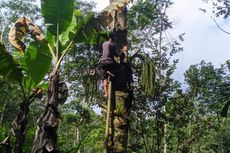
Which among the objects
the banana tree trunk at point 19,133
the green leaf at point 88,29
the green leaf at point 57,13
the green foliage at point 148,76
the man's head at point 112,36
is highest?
the green leaf at point 57,13

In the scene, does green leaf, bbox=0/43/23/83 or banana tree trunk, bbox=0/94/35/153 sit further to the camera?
green leaf, bbox=0/43/23/83

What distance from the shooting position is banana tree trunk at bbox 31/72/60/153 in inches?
227

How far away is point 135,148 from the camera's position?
11578mm

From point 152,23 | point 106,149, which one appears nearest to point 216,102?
point 106,149

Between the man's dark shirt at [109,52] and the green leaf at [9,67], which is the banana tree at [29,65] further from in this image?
the man's dark shirt at [109,52]

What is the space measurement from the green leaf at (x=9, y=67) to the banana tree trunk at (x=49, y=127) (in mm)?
933

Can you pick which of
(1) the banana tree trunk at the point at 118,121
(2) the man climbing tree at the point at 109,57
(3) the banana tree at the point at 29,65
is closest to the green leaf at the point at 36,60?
(3) the banana tree at the point at 29,65

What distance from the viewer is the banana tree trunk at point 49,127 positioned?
577cm

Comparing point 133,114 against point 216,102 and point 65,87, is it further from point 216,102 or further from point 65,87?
point 216,102

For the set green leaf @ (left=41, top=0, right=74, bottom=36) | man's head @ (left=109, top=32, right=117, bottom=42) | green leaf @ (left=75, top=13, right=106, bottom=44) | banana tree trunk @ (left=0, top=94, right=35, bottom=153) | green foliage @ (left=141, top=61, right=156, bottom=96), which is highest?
green leaf @ (left=41, top=0, right=74, bottom=36)

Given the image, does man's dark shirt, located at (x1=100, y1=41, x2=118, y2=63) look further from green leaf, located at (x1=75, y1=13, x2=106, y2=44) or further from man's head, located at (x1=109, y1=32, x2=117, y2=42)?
green leaf, located at (x1=75, y1=13, x2=106, y2=44)

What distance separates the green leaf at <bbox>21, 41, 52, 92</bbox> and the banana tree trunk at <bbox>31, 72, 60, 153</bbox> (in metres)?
0.69

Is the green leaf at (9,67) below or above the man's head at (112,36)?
below

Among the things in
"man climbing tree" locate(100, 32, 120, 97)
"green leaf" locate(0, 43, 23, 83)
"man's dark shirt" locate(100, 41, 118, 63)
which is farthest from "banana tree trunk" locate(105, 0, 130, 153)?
"green leaf" locate(0, 43, 23, 83)
